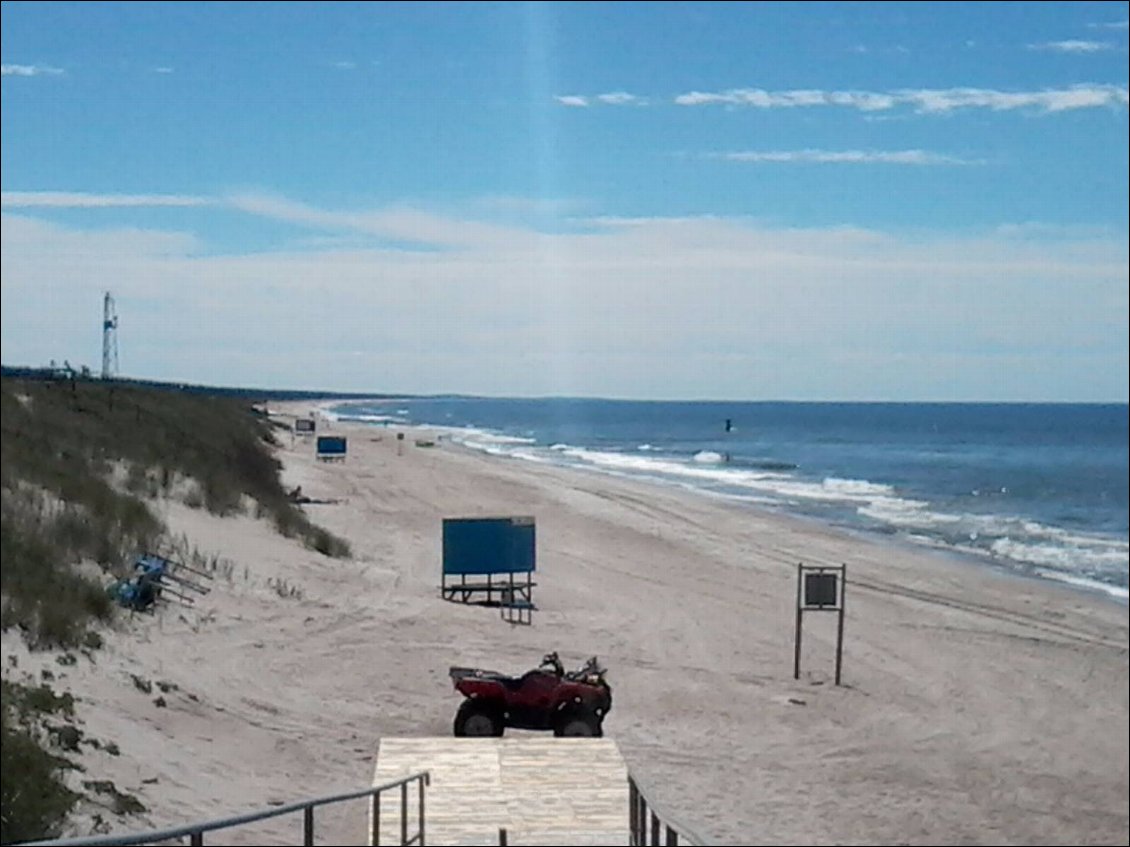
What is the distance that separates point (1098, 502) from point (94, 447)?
33.9m

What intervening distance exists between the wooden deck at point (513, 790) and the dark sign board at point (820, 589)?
5.16 meters

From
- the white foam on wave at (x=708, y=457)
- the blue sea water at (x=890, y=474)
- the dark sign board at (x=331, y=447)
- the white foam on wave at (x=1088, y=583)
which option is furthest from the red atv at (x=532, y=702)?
the white foam on wave at (x=708, y=457)

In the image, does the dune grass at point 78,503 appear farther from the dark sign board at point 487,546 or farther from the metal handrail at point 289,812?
the dark sign board at point 487,546

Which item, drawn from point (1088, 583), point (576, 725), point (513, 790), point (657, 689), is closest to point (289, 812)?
point (513, 790)

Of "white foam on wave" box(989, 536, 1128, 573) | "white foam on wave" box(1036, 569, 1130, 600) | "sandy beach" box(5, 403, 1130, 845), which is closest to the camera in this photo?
"sandy beach" box(5, 403, 1130, 845)

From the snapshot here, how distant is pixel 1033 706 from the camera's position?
15.4 meters

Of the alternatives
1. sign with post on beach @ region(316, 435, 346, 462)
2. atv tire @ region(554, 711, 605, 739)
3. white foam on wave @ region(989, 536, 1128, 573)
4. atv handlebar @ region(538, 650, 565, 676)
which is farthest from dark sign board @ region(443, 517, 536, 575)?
white foam on wave @ region(989, 536, 1128, 573)

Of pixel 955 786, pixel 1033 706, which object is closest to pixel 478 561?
pixel 955 786

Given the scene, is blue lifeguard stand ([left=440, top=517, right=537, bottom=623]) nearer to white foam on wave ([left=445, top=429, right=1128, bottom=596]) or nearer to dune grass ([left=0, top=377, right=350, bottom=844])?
dune grass ([left=0, top=377, right=350, bottom=844])

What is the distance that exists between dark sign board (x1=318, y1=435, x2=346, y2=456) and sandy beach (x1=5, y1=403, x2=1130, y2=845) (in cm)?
1026

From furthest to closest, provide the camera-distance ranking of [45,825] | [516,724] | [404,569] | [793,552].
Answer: [793,552] → [404,569] → [516,724] → [45,825]

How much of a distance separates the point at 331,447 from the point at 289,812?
2568cm

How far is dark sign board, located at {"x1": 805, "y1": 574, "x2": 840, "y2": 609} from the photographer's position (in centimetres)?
1437

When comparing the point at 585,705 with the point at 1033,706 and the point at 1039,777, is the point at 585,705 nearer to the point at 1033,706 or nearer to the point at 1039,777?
the point at 1039,777
